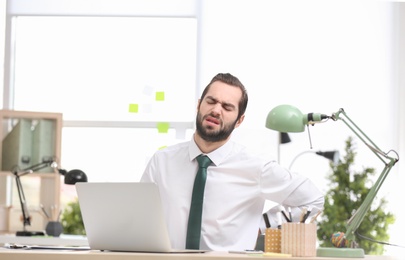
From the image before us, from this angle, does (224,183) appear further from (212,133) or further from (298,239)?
(298,239)

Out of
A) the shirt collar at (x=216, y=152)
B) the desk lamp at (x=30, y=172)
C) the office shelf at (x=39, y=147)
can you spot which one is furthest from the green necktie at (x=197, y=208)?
the office shelf at (x=39, y=147)

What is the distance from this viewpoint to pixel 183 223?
11.1 feet

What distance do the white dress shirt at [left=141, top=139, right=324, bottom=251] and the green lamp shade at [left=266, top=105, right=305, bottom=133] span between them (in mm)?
157

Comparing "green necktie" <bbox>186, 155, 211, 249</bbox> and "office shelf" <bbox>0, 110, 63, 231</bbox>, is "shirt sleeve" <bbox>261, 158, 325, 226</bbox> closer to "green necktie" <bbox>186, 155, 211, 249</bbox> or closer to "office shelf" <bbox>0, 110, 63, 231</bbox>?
"green necktie" <bbox>186, 155, 211, 249</bbox>

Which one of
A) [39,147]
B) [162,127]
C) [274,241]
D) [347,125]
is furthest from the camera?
[162,127]

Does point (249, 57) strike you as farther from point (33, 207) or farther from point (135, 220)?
point (135, 220)

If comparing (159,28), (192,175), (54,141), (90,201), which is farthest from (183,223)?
→ (159,28)

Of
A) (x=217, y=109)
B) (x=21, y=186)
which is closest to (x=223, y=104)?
(x=217, y=109)

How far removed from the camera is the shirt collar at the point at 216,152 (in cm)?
347

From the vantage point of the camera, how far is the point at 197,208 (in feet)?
11.0

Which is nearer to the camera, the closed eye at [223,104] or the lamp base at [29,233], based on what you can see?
the closed eye at [223,104]

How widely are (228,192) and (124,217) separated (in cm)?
95

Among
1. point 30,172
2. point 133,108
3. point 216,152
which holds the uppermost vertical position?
point 133,108

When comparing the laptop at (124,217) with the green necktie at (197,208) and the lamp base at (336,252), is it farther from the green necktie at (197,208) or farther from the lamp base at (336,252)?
the green necktie at (197,208)
